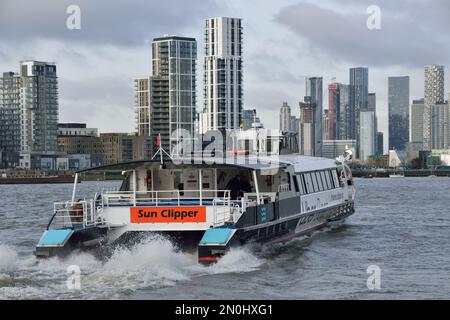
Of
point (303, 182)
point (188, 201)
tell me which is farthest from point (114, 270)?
point (303, 182)

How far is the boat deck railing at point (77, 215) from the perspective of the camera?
1075 inches

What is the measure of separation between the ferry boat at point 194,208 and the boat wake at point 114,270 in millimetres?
435

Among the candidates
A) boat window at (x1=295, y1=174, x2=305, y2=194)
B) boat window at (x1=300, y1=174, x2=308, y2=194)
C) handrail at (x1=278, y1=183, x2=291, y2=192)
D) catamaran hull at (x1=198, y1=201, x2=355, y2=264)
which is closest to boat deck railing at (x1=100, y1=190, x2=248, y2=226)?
catamaran hull at (x1=198, y1=201, x2=355, y2=264)

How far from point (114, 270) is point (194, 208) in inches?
146

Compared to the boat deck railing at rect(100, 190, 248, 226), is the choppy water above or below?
below

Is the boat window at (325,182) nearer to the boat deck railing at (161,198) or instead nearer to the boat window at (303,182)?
the boat window at (303,182)

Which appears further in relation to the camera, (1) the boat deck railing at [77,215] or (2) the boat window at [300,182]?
→ (2) the boat window at [300,182]

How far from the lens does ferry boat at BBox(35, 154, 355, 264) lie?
86.0ft

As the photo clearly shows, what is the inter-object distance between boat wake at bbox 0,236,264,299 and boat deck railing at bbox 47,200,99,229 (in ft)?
3.93

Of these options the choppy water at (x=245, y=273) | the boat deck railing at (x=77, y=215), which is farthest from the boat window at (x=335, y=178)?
the boat deck railing at (x=77, y=215)

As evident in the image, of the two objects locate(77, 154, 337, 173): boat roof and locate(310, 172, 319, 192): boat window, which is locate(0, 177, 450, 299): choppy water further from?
locate(77, 154, 337, 173): boat roof

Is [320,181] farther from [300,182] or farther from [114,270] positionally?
[114,270]
